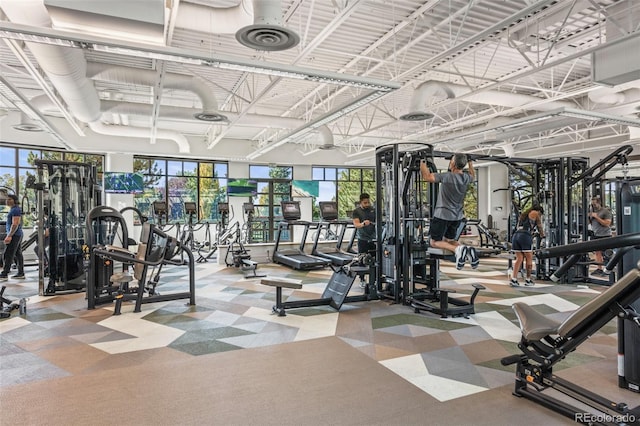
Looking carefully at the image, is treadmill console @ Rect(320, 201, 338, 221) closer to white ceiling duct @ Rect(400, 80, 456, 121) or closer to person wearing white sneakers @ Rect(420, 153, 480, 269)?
white ceiling duct @ Rect(400, 80, 456, 121)

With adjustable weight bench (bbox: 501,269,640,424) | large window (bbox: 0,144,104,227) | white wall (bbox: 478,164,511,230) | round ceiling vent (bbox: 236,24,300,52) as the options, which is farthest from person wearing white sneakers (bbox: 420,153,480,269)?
white wall (bbox: 478,164,511,230)

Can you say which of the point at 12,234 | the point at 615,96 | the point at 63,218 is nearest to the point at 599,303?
the point at 63,218

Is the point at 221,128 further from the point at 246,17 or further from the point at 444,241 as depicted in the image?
the point at 444,241

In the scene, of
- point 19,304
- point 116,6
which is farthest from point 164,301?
point 116,6

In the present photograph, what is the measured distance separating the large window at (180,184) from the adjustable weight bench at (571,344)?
13248mm

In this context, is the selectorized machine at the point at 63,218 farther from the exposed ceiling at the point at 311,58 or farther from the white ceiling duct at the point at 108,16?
the white ceiling duct at the point at 108,16

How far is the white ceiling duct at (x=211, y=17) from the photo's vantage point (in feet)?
18.1

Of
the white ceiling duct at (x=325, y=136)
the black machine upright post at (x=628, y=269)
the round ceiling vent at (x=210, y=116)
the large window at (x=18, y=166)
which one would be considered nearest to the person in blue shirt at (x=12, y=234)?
the round ceiling vent at (x=210, y=116)

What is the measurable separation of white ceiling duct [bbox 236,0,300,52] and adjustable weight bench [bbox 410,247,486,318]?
3463 millimetres

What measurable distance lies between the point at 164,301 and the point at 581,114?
8614mm

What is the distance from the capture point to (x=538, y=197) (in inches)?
328

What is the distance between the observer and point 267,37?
472 cm

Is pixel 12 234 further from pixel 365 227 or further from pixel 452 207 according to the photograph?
pixel 452 207

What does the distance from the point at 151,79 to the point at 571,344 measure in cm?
747
